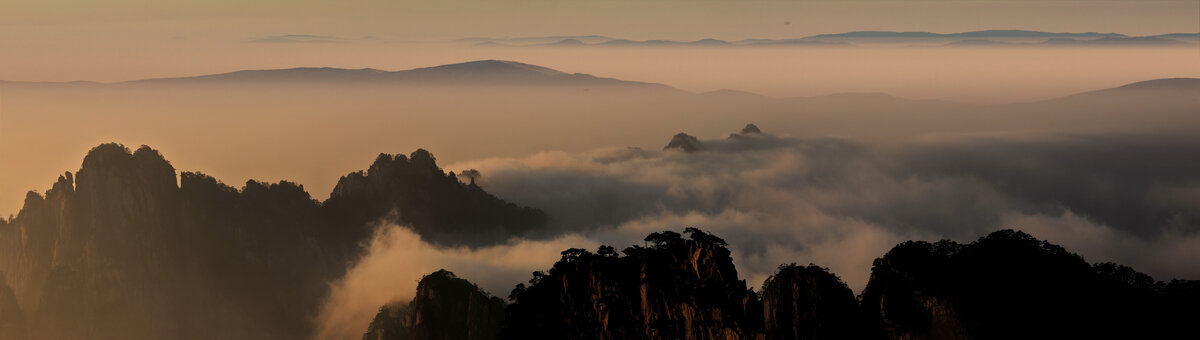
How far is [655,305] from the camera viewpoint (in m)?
78.4

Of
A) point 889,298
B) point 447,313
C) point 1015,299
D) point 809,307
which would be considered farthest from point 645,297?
point 447,313

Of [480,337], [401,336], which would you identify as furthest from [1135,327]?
[401,336]

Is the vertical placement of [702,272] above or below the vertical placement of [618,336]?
above

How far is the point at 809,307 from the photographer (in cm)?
7594

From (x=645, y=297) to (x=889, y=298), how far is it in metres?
18.2

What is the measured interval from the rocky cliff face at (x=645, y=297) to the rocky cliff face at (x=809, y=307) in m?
1.44

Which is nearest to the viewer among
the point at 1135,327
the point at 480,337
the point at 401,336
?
the point at 1135,327

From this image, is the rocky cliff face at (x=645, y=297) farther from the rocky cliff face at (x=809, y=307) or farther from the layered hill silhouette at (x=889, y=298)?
the rocky cliff face at (x=809, y=307)

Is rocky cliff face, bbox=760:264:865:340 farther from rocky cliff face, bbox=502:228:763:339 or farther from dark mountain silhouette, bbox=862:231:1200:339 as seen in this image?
dark mountain silhouette, bbox=862:231:1200:339

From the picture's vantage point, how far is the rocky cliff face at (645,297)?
7575cm

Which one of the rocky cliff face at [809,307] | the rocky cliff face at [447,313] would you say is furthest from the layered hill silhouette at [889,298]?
the rocky cliff face at [447,313]

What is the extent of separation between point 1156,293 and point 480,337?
4767 inches

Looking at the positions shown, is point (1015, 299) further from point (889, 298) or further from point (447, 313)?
point (447, 313)

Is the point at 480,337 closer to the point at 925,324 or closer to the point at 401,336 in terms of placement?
the point at 401,336
